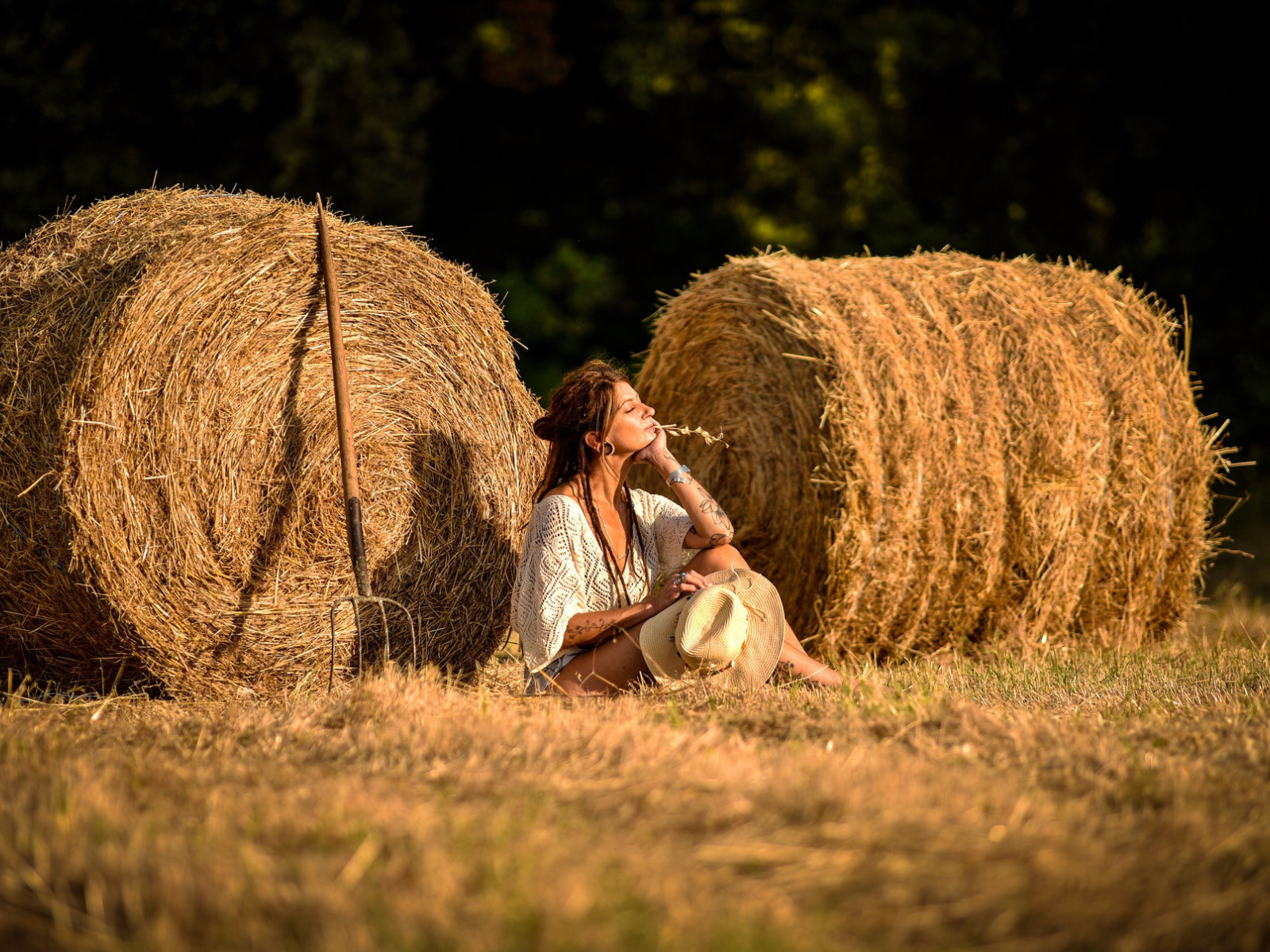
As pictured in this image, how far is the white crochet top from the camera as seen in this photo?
4324 mm

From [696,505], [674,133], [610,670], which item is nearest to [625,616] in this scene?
[610,670]

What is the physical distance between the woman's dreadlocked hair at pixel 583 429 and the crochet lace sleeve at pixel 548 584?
0.49 feet

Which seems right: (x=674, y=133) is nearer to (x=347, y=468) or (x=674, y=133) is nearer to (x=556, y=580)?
(x=347, y=468)

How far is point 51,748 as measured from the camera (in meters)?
3.20

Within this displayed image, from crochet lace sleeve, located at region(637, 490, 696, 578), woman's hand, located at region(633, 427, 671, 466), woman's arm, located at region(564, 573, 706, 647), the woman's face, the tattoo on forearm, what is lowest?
woman's arm, located at region(564, 573, 706, 647)

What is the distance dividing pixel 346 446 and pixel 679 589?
4.43 ft

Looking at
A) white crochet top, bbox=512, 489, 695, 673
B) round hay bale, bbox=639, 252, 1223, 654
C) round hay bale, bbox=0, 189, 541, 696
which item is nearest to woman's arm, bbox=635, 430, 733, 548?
white crochet top, bbox=512, 489, 695, 673

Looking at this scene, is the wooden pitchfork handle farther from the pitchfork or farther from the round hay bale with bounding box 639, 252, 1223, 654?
the round hay bale with bounding box 639, 252, 1223, 654

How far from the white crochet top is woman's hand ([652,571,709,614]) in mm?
279

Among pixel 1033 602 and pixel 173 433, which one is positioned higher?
pixel 173 433

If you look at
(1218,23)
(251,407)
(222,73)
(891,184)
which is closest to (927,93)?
(891,184)

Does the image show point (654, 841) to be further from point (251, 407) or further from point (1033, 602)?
point (1033, 602)

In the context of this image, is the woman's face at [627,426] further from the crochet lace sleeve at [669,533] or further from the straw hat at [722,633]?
the straw hat at [722,633]

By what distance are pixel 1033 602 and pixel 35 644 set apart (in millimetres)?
4145
